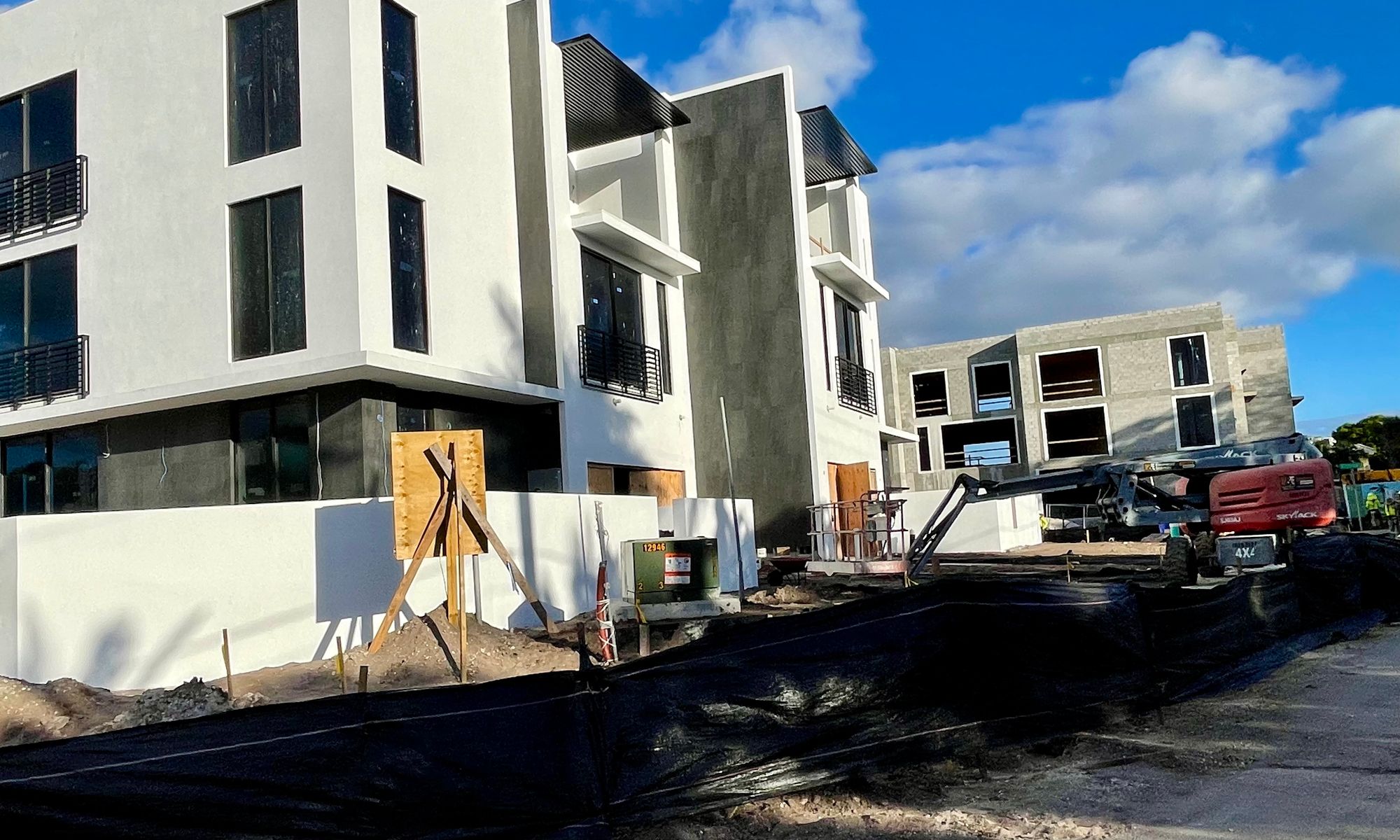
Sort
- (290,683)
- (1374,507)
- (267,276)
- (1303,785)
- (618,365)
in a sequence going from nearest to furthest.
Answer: (1303,785) < (290,683) < (267,276) < (618,365) < (1374,507)

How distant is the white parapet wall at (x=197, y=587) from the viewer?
9.60 metres

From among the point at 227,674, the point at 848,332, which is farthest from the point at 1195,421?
the point at 227,674

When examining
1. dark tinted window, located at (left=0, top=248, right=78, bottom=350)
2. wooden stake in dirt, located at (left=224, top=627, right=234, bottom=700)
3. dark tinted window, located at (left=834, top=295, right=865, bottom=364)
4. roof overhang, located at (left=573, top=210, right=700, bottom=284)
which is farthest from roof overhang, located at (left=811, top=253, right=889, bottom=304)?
wooden stake in dirt, located at (left=224, top=627, right=234, bottom=700)

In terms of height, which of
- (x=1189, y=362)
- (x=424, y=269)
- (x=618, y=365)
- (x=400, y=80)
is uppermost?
(x=400, y=80)

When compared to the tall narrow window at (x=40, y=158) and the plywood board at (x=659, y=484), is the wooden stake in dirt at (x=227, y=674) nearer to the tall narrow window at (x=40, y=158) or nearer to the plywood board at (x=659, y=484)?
the plywood board at (x=659, y=484)

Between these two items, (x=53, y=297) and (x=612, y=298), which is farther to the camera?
(x=612, y=298)

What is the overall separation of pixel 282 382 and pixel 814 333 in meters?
11.7

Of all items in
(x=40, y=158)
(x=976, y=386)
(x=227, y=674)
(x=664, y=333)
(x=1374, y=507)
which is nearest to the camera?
(x=227, y=674)

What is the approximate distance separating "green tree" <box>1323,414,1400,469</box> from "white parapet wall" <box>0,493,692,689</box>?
51.4 metres

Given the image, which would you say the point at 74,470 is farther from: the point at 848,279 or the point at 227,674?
the point at 848,279

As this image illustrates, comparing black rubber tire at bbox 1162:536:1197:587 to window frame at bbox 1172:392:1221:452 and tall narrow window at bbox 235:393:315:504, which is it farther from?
window frame at bbox 1172:392:1221:452

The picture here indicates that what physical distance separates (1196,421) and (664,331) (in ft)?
108

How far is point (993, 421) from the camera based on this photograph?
167 feet

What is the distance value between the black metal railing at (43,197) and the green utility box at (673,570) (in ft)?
34.6
